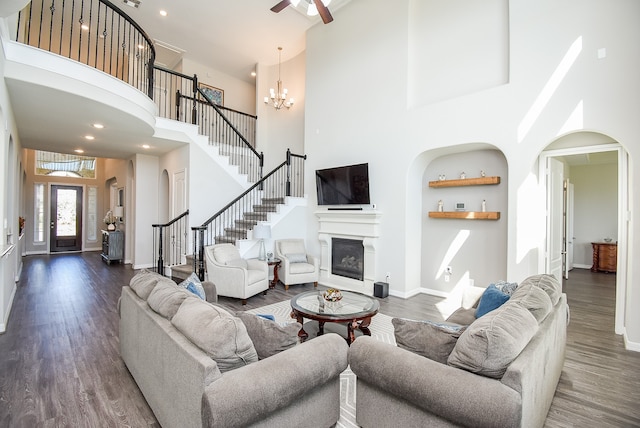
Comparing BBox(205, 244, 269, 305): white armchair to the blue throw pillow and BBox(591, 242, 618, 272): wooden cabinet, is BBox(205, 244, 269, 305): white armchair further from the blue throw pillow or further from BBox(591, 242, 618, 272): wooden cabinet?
BBox(591, 242, 618, 272): wooden cabinet

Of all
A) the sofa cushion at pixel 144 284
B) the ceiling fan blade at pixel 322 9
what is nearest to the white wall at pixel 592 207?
the ceiling fan blade at pixel 322 9

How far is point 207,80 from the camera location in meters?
8.95

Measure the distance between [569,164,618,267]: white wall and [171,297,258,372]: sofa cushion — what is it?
928 centimetres

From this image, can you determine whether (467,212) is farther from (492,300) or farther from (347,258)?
(492,300)

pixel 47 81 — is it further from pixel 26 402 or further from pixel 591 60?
pixel 591 60

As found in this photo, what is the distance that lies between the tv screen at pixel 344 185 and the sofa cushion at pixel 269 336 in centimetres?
395

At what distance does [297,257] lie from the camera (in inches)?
236

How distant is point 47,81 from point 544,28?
6131 millimetres

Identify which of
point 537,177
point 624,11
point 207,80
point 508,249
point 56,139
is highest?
point 207,80

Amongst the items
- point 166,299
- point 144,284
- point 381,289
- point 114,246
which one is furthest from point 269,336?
point 114,246

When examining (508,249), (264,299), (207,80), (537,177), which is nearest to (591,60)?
(537,177)

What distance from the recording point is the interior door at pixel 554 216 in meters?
4.27

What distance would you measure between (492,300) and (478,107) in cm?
304

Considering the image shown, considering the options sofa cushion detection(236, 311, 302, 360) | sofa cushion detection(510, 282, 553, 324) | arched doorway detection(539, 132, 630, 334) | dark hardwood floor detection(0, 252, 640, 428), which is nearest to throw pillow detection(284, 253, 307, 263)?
dark hardwood floor detection(0, 252, 640, 428)
